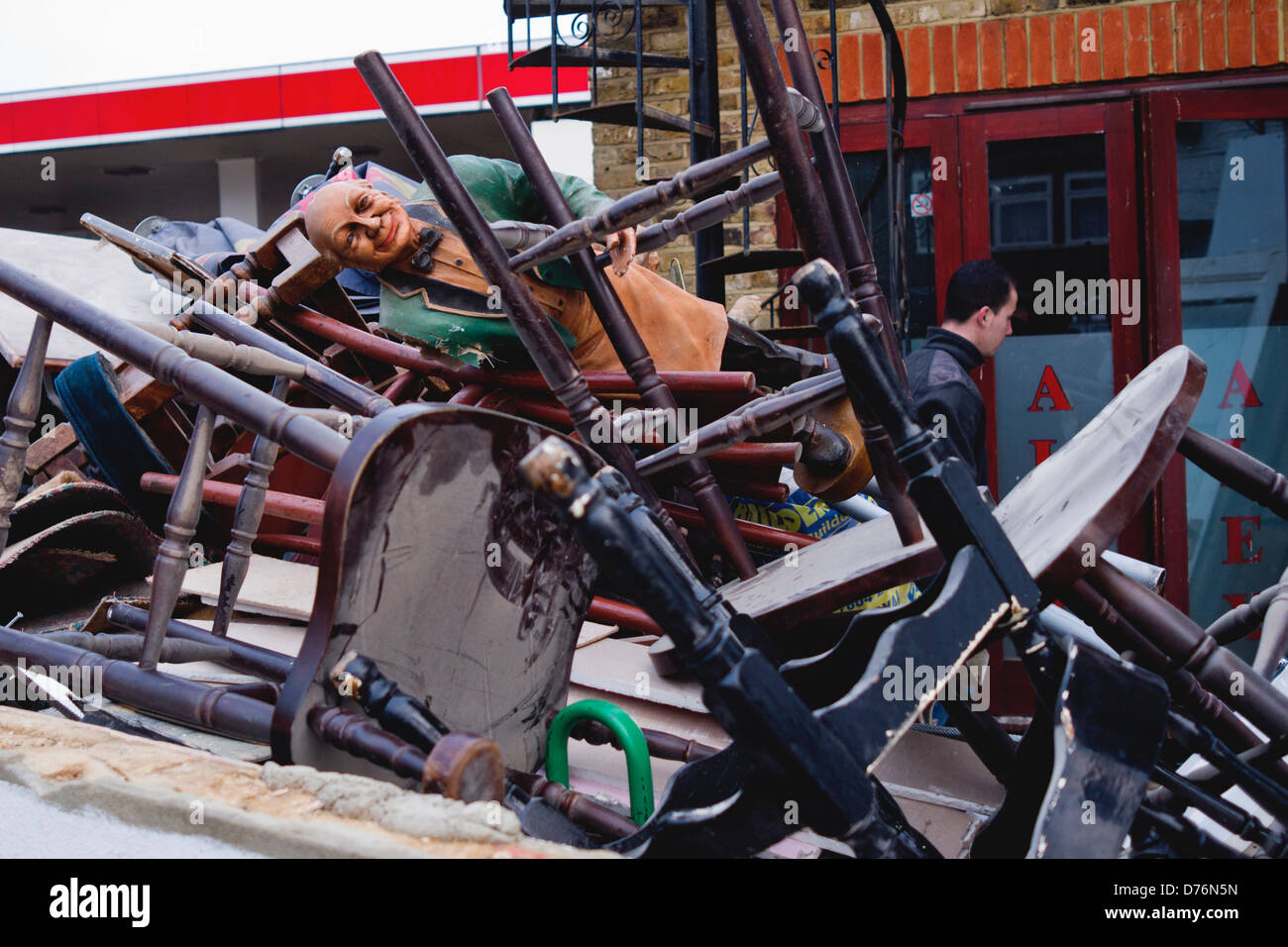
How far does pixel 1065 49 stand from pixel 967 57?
1.39 ft

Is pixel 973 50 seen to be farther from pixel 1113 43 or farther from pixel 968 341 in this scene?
pixel 968 341

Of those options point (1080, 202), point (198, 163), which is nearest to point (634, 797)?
point (1080, 202)

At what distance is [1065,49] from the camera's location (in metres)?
4.51

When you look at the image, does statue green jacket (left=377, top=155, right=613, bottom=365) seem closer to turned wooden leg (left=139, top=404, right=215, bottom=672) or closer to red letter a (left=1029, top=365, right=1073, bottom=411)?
turned wooden leg (left=139, top=404, right=215, bottom=672)

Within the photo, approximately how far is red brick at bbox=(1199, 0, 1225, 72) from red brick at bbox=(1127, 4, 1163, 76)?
0.72ft

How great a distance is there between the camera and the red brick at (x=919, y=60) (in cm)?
462

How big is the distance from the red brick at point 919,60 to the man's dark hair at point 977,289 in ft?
4.28

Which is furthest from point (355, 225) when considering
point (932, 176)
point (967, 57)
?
point (967, 57)

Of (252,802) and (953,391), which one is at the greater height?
(953,391)

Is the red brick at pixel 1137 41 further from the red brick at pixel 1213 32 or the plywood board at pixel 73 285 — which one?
the plywood board at pixel 73 285

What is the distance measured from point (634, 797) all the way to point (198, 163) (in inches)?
423

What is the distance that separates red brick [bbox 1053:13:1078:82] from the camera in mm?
4496

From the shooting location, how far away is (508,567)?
1.55 metres
